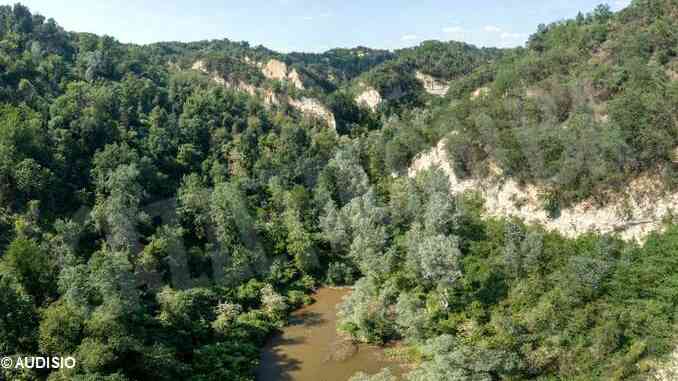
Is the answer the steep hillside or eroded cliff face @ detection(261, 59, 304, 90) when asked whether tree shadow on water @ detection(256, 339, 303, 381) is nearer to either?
the steep hillside

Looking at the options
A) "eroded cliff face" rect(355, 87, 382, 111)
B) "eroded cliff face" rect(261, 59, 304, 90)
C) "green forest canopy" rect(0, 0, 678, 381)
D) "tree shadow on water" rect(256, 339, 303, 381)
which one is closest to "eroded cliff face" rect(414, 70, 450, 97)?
"eroded cliff face" rect(355, 87, 382, 111)

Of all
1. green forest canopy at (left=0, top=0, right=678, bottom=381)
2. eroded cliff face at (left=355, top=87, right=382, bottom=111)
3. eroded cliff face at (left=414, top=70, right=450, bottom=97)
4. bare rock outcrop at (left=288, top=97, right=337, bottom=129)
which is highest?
eroded cliff face at (left=414, top=70, right=450, bottom=97)

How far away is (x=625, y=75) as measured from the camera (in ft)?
141

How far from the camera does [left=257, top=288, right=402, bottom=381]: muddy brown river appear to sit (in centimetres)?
3016

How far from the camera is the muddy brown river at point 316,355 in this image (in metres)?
30.2

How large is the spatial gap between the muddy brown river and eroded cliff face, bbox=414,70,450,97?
85.4 metres

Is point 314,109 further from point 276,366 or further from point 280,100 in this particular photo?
point 276,366

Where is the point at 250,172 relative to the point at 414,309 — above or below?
above

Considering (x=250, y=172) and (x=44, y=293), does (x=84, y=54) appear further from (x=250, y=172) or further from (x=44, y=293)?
(x=44, y=293)

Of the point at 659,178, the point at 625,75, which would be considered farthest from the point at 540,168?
the point at 625,75

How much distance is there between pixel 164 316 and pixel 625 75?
43.5m

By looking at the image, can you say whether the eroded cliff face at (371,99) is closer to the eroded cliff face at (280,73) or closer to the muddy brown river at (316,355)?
the eroded cliff face at (280,73)

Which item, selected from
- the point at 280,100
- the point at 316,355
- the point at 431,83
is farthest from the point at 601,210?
the point at 431,83

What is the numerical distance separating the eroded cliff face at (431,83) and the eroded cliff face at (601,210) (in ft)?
242
